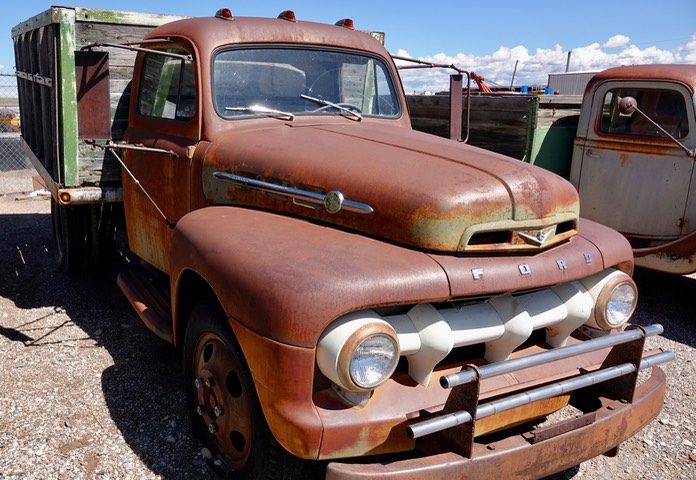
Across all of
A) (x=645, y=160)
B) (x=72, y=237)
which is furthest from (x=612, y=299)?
(x=72, y=237)

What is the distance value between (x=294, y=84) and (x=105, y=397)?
6.79ft

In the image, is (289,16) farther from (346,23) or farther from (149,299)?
(149,299)

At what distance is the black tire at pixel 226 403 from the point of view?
2.37 meters

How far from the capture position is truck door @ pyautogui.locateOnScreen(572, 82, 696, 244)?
5.53 m

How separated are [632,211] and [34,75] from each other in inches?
208

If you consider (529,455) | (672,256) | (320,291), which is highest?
(320,291)

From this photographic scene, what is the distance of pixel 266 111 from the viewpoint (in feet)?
11.3

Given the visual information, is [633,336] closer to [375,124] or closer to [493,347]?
[493,347]

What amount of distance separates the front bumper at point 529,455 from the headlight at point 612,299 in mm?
311

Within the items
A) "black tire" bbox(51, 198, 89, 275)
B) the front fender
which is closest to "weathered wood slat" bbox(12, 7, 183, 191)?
"black tire" bbox(51, 198, 89, 275)

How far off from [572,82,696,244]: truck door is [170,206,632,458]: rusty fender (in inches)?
136

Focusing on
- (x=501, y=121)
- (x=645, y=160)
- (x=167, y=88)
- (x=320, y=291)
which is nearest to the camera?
(x=320, y=291)

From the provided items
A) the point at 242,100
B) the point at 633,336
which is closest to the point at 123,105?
the point at 242,100

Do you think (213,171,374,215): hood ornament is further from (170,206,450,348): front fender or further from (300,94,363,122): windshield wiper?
(300,94,363,122): windshield wiper
